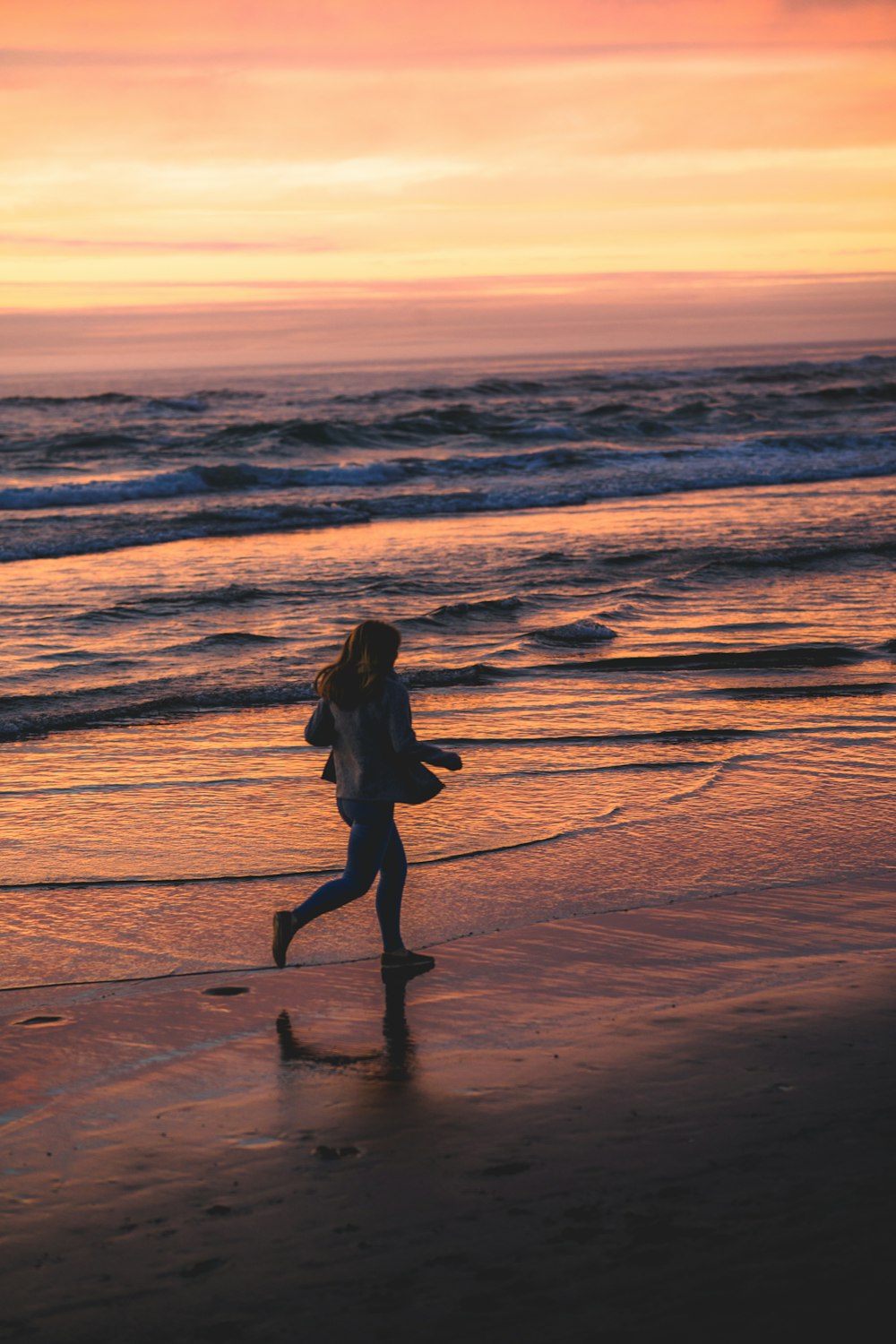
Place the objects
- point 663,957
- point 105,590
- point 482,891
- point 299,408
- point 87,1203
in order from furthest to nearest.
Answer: point 299,408
point 105,590
point 482,891
point 663,957
point 87,1203

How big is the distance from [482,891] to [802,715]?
13.7 ft

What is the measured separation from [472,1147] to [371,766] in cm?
184

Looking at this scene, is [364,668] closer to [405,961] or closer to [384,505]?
[405,961]

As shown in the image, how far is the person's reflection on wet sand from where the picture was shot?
4395mm

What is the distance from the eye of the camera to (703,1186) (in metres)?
3.55

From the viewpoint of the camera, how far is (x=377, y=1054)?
4.54m

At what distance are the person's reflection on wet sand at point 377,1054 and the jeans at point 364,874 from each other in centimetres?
51

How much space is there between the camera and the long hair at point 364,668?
17.2ft

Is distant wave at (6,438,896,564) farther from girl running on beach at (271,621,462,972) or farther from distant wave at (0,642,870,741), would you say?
girl running on beach at (271,621,462,972)

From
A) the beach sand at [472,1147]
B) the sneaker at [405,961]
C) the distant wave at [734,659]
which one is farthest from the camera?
the distant wave at [734,659]

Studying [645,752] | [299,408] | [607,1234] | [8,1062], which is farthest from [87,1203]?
[299,408]

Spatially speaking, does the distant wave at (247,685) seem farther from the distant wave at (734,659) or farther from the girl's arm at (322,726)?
the girl's arm at (322,726)

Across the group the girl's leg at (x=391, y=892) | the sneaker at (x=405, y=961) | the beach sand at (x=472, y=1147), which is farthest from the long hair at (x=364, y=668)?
the beach sand at (x=472, y=1147)

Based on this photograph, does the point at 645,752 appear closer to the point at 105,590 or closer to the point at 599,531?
the point at 105,590
